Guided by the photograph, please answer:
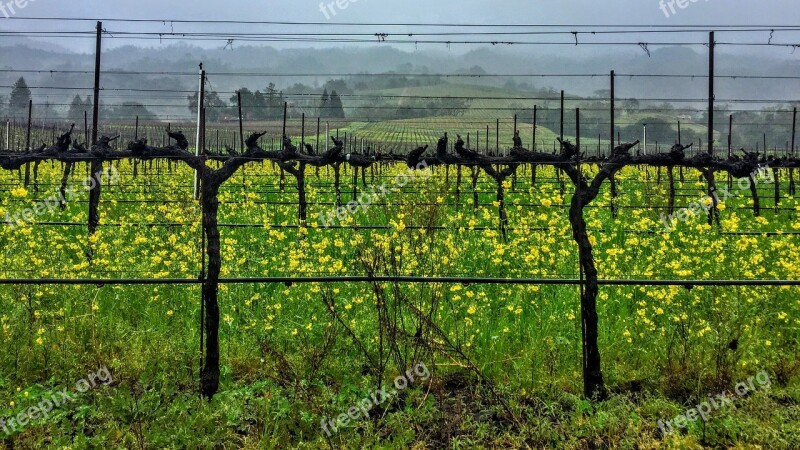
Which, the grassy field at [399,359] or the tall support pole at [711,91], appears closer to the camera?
the grassy field at [399,359]

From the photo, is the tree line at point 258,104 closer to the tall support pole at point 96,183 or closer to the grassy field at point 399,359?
the tall support pole at point 96,183

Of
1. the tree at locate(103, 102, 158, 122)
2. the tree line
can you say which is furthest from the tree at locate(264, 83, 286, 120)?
the tree at locate(103, 102, 158, 122)

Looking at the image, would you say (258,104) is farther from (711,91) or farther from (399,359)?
(399,359)

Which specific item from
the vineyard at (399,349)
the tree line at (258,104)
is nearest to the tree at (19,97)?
the tree line at (258,104)

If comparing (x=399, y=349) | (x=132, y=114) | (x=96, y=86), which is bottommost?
(x=399, y=349)

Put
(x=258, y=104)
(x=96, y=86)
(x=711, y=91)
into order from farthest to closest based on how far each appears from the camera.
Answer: (x=258, y=104) → (x=711, y=91) → (x=96, y=86)

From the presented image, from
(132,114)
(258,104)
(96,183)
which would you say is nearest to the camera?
(96,183)

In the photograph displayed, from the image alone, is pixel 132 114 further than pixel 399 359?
Yes

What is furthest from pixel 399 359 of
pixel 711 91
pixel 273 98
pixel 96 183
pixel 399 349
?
pixel 273 98

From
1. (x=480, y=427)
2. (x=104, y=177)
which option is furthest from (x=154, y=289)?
(x=104, y=177)

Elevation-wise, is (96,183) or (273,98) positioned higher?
(273,98)

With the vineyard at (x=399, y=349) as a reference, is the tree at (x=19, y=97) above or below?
above

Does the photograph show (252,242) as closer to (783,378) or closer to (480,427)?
(480,427)

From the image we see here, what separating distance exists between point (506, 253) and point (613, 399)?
413 cm
